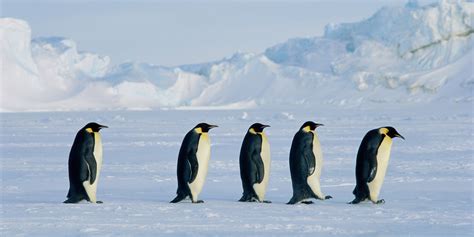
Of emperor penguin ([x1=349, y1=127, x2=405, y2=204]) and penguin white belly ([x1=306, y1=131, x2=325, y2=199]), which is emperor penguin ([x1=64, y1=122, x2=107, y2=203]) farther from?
emperor penguin ([x1=349, y1=127, x2=405, y2=204])

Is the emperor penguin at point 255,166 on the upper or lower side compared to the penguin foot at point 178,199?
upper

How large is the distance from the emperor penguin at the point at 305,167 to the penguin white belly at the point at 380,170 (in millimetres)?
437

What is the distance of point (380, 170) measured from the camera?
669 centimetres

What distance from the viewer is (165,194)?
296 inches

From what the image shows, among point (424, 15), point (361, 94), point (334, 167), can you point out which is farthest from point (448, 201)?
point (361, 94)

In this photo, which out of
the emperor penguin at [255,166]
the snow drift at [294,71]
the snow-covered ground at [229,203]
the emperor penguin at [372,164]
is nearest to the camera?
the snow-covered ground at [229,203]

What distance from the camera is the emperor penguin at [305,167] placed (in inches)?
262

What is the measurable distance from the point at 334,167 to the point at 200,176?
13.4 feet

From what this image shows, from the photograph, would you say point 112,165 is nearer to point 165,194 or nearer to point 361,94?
point 165,194

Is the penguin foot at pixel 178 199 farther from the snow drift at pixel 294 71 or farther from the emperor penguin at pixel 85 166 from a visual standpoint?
the snow drift at pixel 294 71

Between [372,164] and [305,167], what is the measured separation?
570 mm

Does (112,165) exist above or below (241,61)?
below

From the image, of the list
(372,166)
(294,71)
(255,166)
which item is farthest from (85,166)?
(294,71)

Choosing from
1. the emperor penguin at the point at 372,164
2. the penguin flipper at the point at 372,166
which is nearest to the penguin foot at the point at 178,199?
the emperor penguin at the point at 372,164
